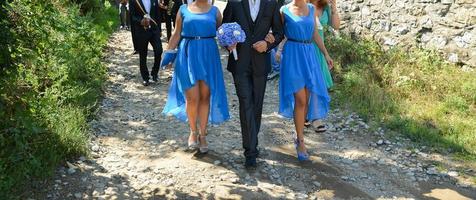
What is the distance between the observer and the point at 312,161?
5.27m

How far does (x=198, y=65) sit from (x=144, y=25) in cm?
314

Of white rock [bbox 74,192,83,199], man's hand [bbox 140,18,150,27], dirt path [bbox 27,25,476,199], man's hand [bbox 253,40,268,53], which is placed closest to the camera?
white rock [bbox 74,192,83,199]

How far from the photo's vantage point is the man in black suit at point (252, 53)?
466 cm

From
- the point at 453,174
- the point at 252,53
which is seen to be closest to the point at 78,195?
the point at 252,53

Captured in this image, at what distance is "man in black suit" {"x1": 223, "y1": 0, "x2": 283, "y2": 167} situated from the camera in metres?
4.66

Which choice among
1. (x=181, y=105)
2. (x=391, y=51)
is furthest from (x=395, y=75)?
(x=181, y=105)

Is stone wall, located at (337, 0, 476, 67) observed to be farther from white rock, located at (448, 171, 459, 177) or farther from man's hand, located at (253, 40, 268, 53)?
man's hand, located at (253, 40, 268, 53)

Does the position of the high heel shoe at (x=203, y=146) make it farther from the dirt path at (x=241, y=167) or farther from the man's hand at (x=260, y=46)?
the man's hand at (x=260, y=46)

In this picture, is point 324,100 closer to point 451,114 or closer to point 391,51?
point 451,114

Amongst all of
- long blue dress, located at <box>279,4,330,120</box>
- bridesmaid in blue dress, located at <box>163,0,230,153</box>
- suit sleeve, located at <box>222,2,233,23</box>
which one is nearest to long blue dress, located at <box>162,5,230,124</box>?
bridesmaid in blue dress, located at <box>163,0,230,153</box>

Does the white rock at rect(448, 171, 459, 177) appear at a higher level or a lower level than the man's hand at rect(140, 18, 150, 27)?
lower

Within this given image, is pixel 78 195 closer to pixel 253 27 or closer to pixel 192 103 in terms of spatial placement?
pixel 192 103

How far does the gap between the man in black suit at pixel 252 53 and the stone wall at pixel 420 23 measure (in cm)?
389

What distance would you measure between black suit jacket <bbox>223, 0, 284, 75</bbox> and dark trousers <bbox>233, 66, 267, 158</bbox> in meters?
0.07
